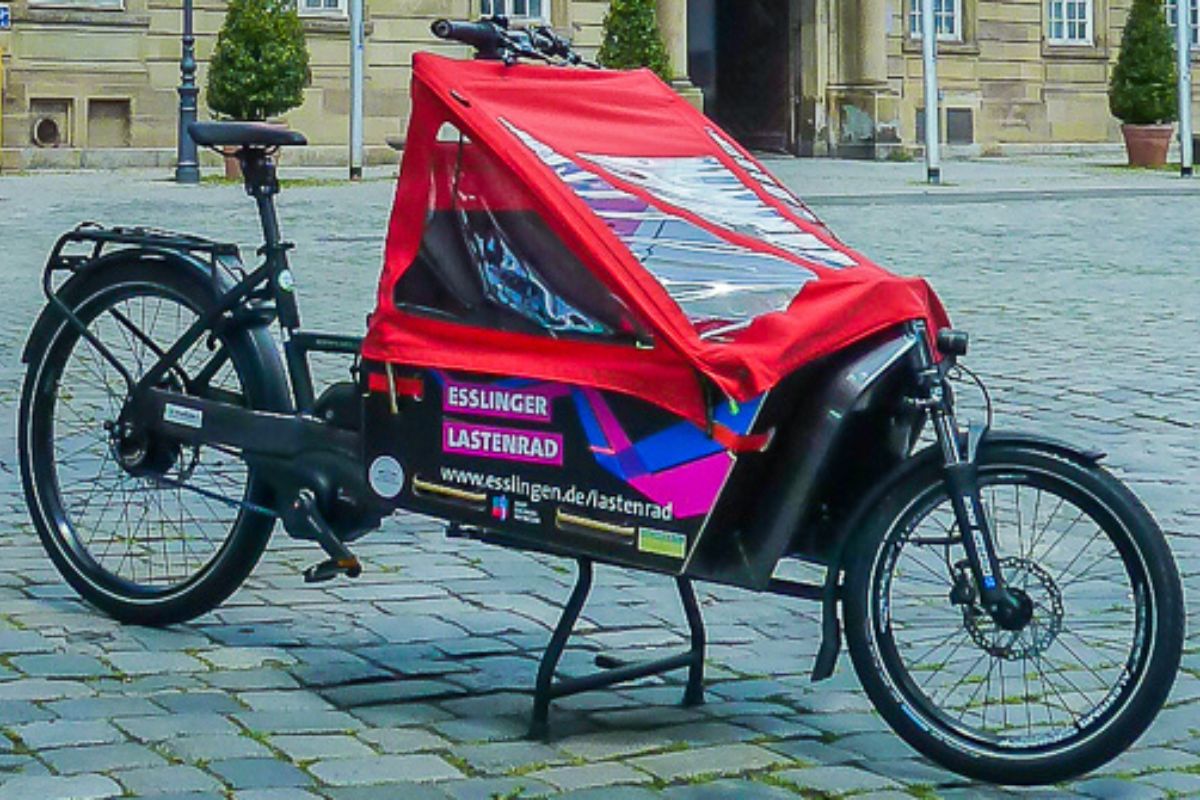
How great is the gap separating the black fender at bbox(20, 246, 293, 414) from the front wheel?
151 cm

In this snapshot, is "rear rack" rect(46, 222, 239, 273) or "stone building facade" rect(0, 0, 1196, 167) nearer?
"rear rack" rect(46, 222, 239, 273)

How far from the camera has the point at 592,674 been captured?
Result: 4930 mm

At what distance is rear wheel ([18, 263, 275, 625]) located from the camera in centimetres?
540

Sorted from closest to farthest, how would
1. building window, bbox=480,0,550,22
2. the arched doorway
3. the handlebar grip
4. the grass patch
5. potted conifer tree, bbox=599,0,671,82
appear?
the handlebar grip, the grass patch, potted conifer tree, bbox=599,0,671,82, building window, bbox=480,0,550,22, the arched doorway

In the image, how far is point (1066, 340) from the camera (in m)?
11.6

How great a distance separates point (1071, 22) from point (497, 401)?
36.9 metres

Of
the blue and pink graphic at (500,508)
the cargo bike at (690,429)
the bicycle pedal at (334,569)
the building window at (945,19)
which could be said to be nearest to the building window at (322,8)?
the building window at (945,19)

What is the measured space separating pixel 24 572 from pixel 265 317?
1.24 metres

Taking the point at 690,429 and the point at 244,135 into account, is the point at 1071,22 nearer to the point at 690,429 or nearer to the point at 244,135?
the point at 244,135

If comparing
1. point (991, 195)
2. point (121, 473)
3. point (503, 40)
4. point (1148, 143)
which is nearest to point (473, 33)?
point (503, 40)

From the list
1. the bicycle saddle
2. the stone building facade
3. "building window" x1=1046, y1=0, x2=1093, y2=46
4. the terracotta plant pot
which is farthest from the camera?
"building window" x1=1046, y1=0, x2=1093, y2=46

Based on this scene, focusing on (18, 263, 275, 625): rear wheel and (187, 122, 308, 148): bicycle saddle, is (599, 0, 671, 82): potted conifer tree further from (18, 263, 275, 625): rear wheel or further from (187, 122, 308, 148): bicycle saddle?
(187, 122, 308, 148): bicycle saddle

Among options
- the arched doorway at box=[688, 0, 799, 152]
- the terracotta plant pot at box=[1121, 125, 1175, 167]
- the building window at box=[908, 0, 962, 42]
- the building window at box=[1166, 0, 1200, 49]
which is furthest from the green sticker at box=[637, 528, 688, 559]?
the building window at box=[1166, 0, 1200, 49]

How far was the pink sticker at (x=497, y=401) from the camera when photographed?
15.1 feet
